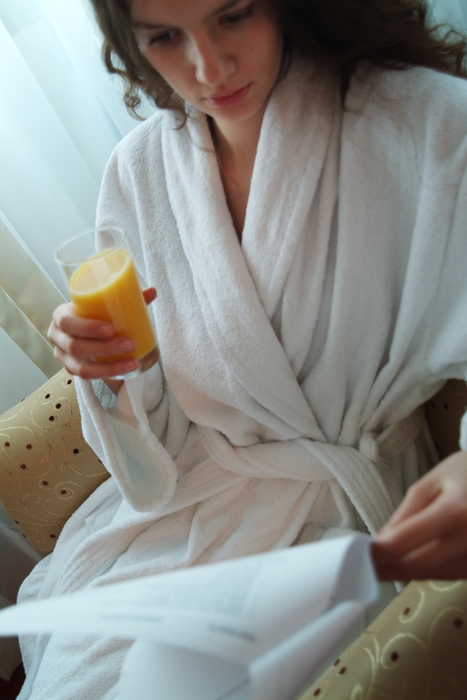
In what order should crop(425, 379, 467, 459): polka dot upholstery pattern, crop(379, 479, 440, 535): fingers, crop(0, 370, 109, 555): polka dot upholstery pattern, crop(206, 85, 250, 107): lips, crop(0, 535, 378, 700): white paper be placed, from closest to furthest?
crop(0, 535, 378, 700): white paper < crop(379, 479, 440, 535): fingers < crop(206, 85, 250, 107): lips < crop(425, 379, 467, 459): polka dot upholstery pattern < crop(0, 370, 109, 555): polka dot upholstery pattern

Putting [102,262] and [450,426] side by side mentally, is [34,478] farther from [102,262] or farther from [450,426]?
[450,426]

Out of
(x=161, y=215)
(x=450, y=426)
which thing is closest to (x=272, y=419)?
(x=450, y=426)

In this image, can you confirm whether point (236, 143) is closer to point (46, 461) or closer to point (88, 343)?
point (88, 343)

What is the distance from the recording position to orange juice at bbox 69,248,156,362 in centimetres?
73

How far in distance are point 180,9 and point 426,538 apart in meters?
0.66

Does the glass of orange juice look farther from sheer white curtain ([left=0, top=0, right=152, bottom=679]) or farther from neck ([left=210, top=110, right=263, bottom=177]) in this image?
sheer white curtain ([left=0, top=0, right=152, bottom=679])

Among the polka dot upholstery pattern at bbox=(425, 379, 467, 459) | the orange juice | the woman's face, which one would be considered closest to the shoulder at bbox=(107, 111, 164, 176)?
the woman's face

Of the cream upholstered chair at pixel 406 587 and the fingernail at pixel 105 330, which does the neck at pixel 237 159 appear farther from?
the cream upholstered chair at pixel 406 587

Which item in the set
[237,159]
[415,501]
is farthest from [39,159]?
[415,501]

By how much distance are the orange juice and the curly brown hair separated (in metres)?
0.33

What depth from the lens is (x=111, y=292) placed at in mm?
728

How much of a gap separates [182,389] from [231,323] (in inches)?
7.1

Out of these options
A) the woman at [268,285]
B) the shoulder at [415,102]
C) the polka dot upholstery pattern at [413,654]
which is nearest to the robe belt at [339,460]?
the woman at [268,285]

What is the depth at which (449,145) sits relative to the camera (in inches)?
28.1
